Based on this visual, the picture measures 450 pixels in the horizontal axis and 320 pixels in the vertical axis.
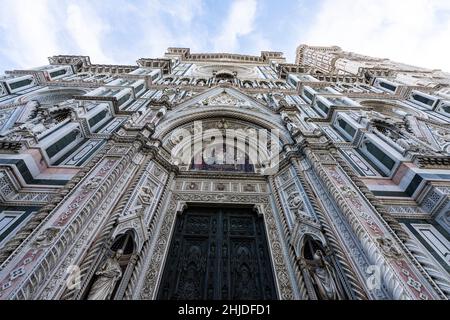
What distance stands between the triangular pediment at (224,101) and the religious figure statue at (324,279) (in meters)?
7.69

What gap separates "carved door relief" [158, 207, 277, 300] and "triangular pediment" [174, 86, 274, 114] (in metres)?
5.81

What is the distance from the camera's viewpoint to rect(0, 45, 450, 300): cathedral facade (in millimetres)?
4066

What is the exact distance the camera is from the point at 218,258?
5867mm

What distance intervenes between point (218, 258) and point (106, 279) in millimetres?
2522

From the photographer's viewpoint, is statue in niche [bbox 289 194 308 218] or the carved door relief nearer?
the carved door relief

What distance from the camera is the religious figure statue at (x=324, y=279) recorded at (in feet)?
13.8

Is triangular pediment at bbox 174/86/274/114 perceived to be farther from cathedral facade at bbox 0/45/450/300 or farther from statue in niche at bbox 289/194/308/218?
statue in niche at bbox 289/194/308/218

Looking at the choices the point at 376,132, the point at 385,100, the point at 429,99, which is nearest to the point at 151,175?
the point at 376,132

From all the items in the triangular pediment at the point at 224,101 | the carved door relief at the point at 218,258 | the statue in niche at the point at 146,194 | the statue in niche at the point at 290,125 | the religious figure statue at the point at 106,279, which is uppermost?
the triangular pediment at the point at 224,101

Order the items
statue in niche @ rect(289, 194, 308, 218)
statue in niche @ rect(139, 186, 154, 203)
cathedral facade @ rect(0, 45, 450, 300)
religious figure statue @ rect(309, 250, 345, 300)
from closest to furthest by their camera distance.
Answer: cathedral facade @ rect(0, 45, 450, 300)
religious figure statue @ rect(309, 250, 345, 300)
statue in niche @ rect(289, 194, 308, 218)
statue in niche @ rect(139, 186, 154, 203)

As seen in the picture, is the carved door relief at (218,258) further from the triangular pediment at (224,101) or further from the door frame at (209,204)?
the triangular pediment at (224,101)

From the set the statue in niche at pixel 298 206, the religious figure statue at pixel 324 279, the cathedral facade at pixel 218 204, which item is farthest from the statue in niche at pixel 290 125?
the religious figure statue at pixel 324 279

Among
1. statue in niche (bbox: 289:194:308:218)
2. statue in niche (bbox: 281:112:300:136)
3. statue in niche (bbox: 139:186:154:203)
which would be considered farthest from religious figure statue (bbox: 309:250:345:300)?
statue in niche (bbox: 281:112:300:136)

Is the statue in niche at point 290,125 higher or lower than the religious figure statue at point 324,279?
higher
